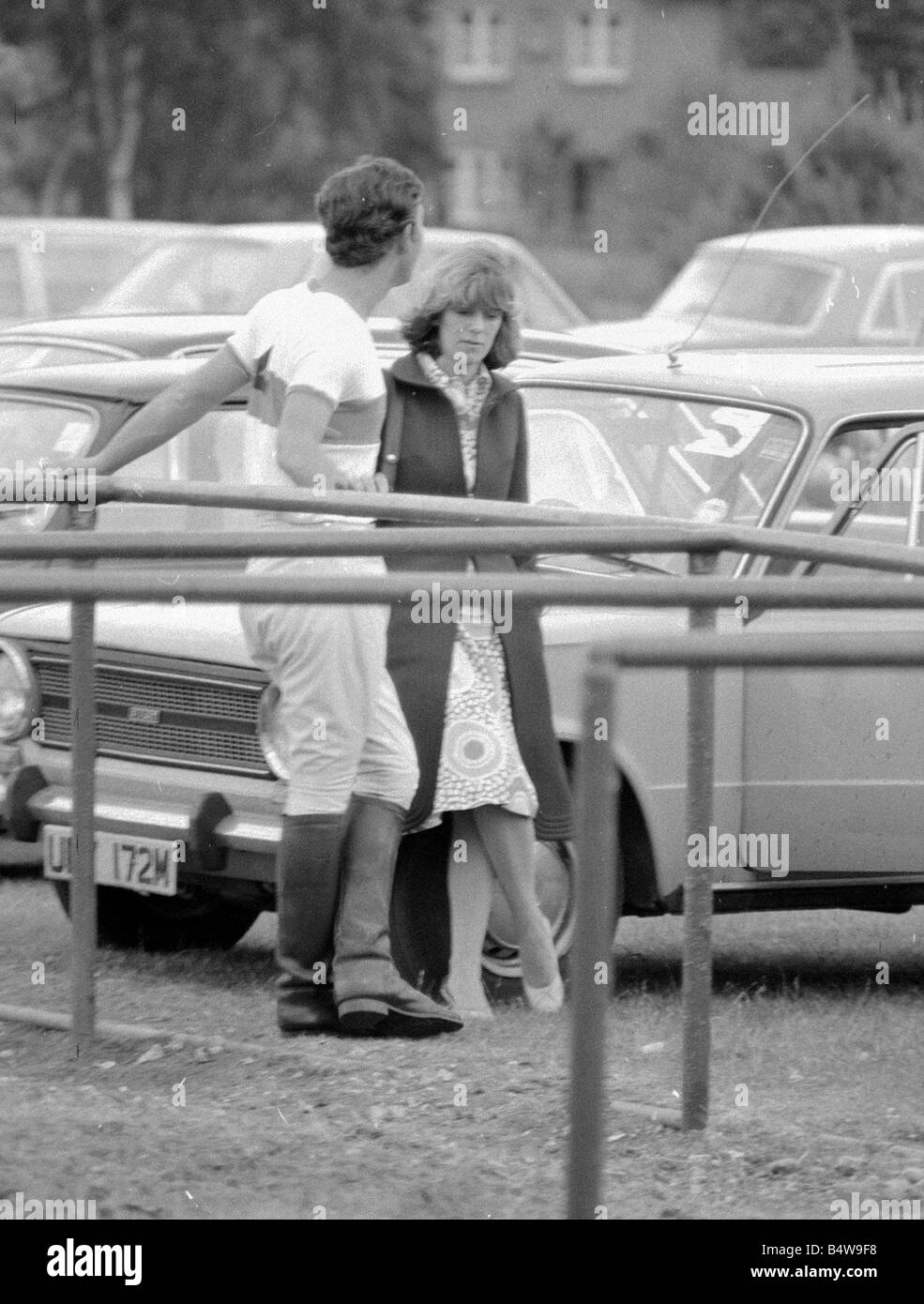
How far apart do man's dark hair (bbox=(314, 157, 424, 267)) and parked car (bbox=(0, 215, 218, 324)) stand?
10721mm

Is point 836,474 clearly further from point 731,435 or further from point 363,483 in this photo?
point 363,483

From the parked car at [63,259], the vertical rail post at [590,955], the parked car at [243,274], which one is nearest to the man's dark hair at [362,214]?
the vertical rail post at [590,955]

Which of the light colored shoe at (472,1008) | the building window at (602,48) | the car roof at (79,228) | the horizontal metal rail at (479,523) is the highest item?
the building window at (602,48)

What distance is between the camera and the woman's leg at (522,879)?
17.6 ft

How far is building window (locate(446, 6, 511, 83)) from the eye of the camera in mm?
60188

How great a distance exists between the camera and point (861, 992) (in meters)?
5.98

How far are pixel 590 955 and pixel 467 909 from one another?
223 cm

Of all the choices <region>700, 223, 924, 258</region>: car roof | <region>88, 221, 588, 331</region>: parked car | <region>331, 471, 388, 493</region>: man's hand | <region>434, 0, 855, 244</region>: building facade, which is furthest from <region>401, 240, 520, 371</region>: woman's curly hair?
<region>434, 0, 855, 244</region>: building facade

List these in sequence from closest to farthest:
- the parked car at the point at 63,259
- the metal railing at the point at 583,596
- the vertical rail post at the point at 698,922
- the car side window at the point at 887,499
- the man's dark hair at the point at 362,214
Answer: the metal railing at the point at 583,596, the vertical rail post at the point at 698,922, the man's dark hair at the point at 362,214, the car side window at the point at 887,499, the parked car at the point at 63,259

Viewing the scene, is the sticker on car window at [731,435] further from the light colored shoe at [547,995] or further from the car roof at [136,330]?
the car roof at [136,330]

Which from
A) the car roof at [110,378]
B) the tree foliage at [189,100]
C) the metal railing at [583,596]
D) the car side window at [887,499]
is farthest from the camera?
the tree foliage at [189,100]

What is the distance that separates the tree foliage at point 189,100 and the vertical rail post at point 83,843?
41.3 metres

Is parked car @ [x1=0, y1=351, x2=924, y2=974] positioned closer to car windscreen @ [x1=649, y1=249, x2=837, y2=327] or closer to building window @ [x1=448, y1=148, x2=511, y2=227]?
car windscreen @ [x1=649, y1=249, x2=837, y2=327]
